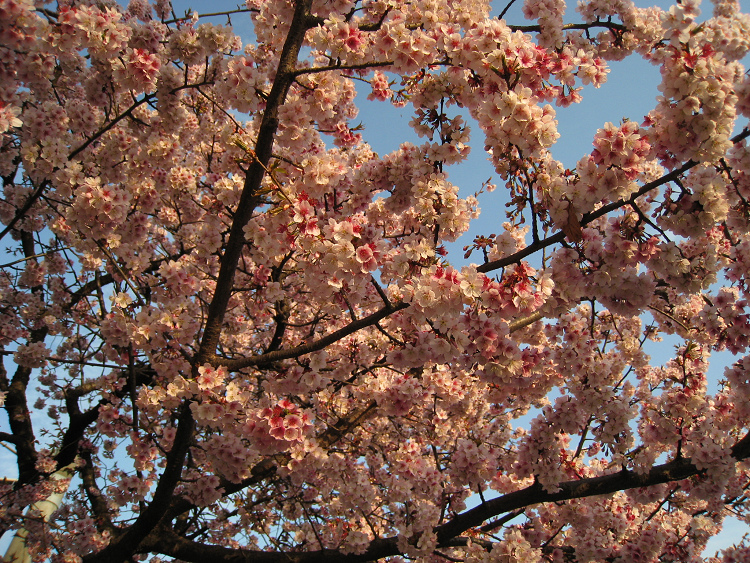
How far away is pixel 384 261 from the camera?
3611mm

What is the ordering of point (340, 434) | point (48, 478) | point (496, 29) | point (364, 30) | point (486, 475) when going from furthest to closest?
point (48, 478) < point (340, 434) < point (486, 475) < point (364, 30) < point (496, 29)

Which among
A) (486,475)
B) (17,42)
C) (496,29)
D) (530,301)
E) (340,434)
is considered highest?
(17,42)

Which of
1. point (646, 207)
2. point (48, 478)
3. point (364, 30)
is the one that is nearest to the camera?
point (364, 30)

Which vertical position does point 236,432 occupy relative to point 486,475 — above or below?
above

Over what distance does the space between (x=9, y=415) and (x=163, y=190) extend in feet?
16.6

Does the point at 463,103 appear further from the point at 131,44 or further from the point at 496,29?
the point at 131,44

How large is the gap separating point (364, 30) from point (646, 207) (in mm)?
3162

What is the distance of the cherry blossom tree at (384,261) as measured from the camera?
304cm

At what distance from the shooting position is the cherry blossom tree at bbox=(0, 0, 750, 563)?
9.99ft

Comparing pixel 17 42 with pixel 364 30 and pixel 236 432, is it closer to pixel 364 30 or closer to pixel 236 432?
pixel 364 30

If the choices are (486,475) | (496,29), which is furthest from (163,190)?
(486,475)

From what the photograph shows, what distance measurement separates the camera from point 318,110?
434 cm

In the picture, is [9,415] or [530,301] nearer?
[530,301]

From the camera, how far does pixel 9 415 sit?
294 inches
